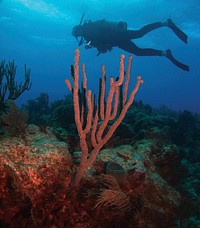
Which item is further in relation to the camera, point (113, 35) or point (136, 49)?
point (136, 49)

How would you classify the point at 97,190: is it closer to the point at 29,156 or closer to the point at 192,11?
the point at 29,156

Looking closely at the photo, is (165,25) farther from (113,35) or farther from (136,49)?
(113,35)

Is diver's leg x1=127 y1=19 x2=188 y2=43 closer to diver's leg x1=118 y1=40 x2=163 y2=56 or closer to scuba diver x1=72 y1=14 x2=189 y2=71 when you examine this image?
scuba diver x1=72 y1=14 x2=189 y2=71

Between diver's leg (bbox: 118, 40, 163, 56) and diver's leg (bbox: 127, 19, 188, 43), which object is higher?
diver's leg (bbox: 127, 19, 188, 43)

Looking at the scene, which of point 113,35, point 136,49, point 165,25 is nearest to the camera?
point 113,35

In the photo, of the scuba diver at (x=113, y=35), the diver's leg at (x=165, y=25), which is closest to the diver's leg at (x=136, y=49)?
the scuba diver at (x=113, y=35)

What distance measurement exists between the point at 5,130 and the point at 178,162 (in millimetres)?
4518

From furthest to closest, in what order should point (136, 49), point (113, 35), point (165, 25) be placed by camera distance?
point (136, 49) < point (165, 25) < point (113, 35)

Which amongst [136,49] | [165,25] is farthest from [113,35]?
[165,25]

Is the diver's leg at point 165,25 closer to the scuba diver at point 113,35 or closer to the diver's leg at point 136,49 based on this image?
the scuba diver at point 113,35

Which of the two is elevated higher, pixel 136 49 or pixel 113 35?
pixel 113 35

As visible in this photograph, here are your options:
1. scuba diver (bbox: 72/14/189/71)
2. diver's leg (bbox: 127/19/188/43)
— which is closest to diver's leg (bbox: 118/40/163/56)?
scuba diver (bbox: 72/14/189/71)

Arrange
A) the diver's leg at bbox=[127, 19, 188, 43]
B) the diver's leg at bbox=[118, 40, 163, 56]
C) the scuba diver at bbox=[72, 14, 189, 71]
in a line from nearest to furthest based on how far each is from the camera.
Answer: the scuba diver at bbox=[72, 14, 189, 71]
the diver's leg at bbox=[127, 19, 188, 43]
the diver's leg at bbox=[118, 40, 163, 56]

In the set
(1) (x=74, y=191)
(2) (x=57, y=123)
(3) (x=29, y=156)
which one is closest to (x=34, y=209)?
(1) (x=74, y=191)
